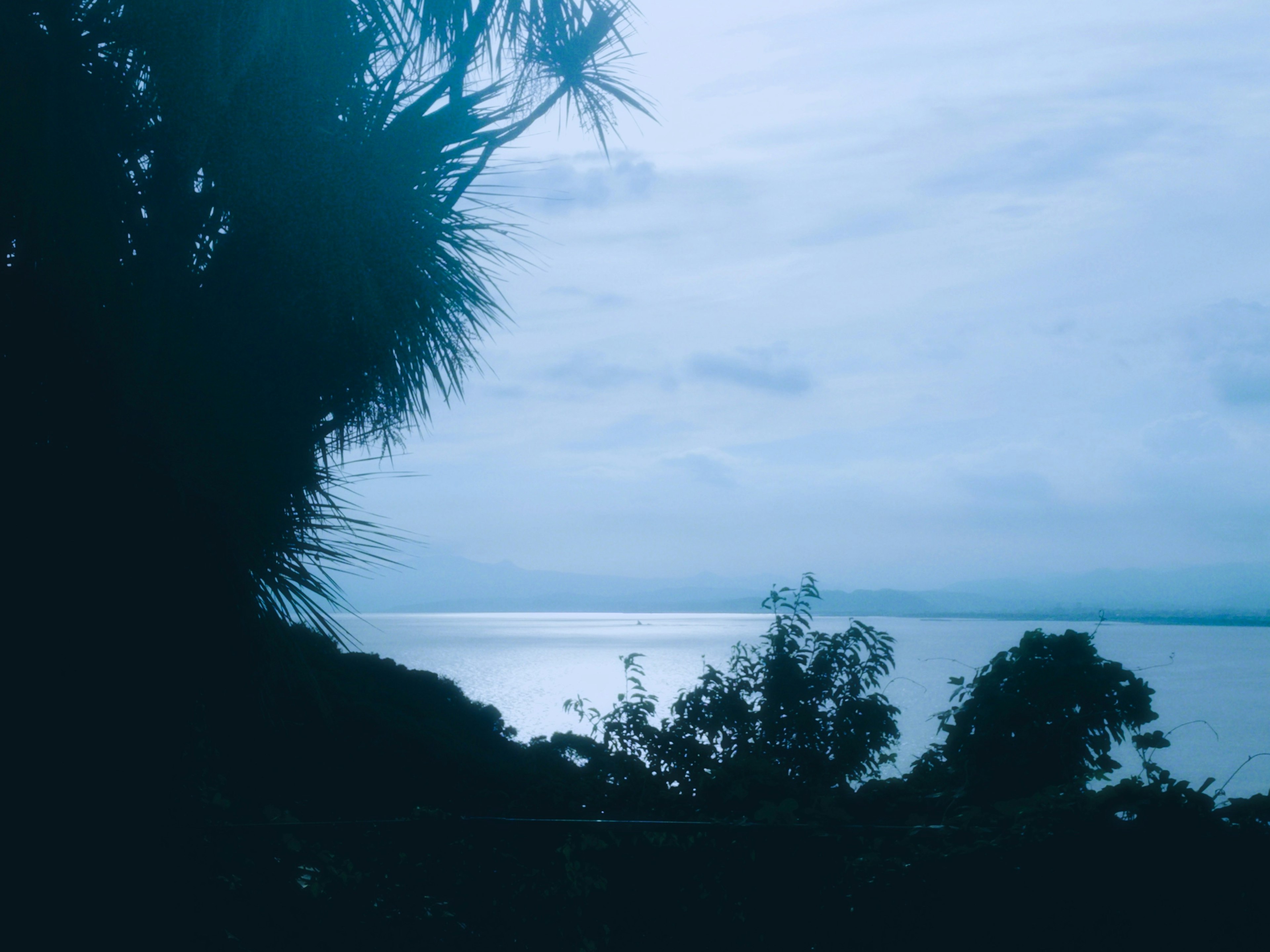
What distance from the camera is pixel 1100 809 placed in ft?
10.1

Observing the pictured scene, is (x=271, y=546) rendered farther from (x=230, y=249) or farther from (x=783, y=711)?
(x=783, y=711)

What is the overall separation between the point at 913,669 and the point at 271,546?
7931 cm

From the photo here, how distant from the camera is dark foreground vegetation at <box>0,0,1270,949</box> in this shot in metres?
2.75

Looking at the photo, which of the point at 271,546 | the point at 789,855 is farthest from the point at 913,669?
the point at 271,546

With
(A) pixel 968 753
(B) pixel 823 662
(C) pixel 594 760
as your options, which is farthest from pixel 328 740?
(A) pixel 968 753

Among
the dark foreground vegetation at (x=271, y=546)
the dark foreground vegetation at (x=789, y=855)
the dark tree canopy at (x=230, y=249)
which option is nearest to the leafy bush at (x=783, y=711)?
the dark foreground vegetation at (x=789, y=855)

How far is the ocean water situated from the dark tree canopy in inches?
28.3

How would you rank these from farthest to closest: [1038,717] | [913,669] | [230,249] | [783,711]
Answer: [913,669] < [783,711] < [1038,717] < [230,249]

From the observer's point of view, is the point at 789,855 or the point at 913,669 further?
the point at 913,669

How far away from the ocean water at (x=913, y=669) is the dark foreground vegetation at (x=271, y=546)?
554 mm

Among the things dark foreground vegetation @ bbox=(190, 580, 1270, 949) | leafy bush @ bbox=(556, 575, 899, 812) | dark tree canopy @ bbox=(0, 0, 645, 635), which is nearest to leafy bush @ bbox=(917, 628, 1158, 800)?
dark foreground vegetation @ bbox=(190, 580, 1270, 949)

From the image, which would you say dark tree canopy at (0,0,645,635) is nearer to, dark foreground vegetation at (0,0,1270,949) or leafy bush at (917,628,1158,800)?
dark foreground vegetation at (0,0,1270,949)

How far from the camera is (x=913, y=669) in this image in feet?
253

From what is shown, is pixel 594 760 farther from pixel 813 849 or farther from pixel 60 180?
pixel 60 180
